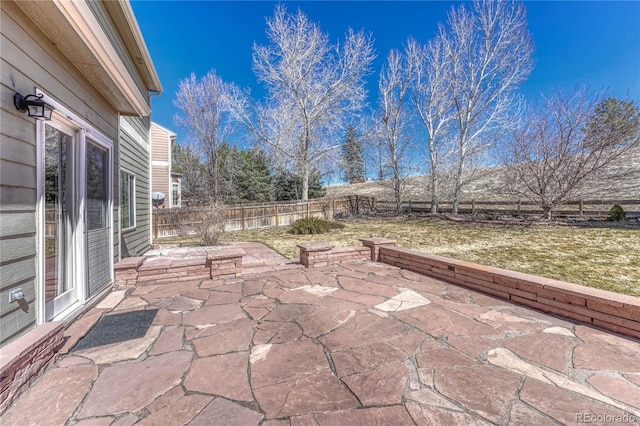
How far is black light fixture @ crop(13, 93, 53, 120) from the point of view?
2100 mm

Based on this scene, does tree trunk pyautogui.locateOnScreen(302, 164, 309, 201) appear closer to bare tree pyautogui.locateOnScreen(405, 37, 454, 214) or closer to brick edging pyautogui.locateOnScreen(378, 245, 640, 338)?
bare tree pyautogui.locateOnScreen(405, 37, 454, 214)

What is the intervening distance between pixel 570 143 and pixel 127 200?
12.2 m

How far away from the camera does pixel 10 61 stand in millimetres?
2020

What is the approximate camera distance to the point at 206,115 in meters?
16.6

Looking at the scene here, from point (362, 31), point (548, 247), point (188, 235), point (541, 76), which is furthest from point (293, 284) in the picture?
point (362, 31)

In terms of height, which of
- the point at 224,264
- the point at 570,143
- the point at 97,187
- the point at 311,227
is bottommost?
the point at 224,264

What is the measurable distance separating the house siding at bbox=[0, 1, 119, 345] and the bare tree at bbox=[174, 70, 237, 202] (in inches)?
548

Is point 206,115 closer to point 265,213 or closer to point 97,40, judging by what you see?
point 265,213

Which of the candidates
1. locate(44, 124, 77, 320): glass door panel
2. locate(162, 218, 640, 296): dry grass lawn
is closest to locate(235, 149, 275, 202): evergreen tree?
locate(162, 218, 640, 296): dry grass lawn

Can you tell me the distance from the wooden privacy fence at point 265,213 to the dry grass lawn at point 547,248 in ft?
12.1

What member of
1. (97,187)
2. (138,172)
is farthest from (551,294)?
(138,172)

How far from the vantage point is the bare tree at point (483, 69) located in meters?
11.5

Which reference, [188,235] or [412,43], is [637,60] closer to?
[412,43]

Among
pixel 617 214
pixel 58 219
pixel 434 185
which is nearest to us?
pixel 58 219
